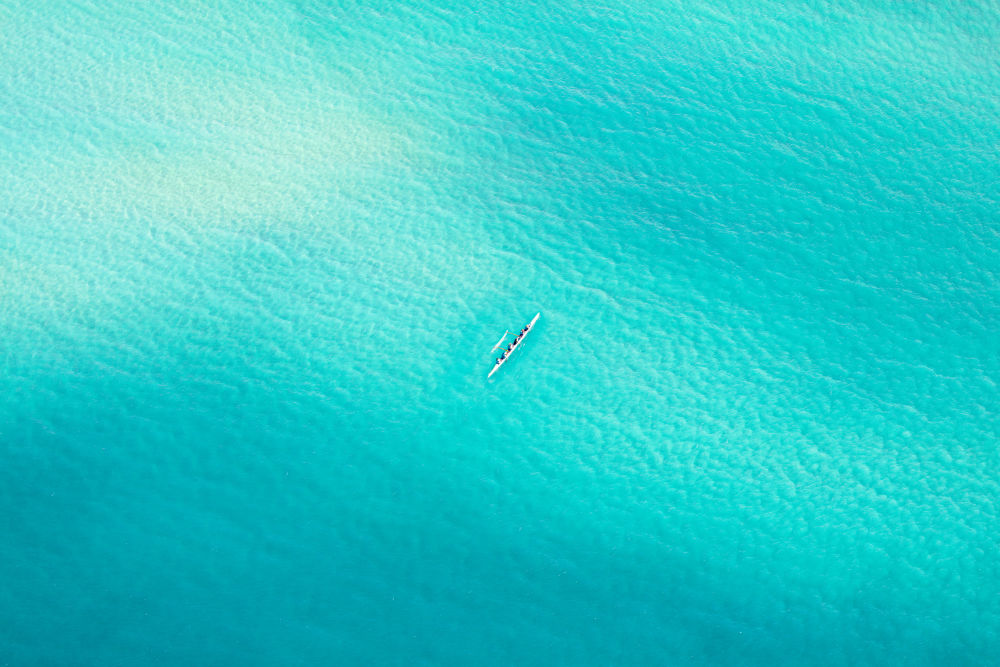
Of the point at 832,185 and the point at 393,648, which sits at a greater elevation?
the point at 832,185

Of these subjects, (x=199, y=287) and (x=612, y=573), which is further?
(x=199, y=287)

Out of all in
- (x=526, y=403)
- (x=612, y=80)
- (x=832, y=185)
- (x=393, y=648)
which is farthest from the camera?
(x=612, y=80)

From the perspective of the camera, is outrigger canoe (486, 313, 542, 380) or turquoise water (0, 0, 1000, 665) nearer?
turquoise water (0, 0, 1000, 665)

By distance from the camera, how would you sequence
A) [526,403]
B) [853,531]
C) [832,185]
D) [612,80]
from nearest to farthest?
1. [853,531]
2. [526,403]
3. [832,185]
4. [612,80]

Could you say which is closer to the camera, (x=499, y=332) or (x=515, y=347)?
(x=515, y=347)

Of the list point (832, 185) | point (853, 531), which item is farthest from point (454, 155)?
point (853, 531)

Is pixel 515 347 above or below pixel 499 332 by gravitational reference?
below

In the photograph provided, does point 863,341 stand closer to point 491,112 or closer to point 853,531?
point 853,531

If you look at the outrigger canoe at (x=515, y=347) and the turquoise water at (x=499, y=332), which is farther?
the outrigger canoe at (x=515, y=347)
